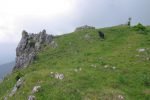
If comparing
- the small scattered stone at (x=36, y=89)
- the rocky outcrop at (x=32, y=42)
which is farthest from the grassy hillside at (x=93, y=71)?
the rocky outcrop at (x=32, y=42)

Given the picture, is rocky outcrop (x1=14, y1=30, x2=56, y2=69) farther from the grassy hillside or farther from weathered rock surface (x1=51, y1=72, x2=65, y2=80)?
weathered rock surface (x1=51, y1=72, x2=65, y2=80)

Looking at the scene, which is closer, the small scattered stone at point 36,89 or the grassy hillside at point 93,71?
the grassy hillside at point 93,71

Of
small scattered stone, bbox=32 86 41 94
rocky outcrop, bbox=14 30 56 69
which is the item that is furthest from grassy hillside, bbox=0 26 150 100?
rocky outcrop, bbox=14 30 56 69

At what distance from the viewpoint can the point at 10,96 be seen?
46.4 metres

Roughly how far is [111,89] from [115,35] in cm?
4446

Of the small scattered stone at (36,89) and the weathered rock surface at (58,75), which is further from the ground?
the weathered rock surface at (58,75)

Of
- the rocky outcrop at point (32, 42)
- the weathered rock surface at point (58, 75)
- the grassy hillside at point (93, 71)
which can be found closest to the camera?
the grassy hillside at point (93, 71)

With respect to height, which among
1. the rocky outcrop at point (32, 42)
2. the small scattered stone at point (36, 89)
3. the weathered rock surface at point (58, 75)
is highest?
the rocky outcrop at point (32, 42)

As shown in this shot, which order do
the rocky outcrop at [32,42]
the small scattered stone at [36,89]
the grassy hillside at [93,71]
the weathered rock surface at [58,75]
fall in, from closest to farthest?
the grassy hillside at [93,71], the small scattered stone at [36,89], the weathered rock surface at [58,75], the rocky outcrop at [32,42]

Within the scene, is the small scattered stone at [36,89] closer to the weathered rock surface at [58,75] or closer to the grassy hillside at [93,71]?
the grassy hillside at [93,71]

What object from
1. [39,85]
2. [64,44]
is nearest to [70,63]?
[39,85]

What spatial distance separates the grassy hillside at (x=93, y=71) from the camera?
3897cm

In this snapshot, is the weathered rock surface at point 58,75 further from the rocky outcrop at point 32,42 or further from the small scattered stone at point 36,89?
the rocky outcrop at point 32,42

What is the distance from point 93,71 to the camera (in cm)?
4691
